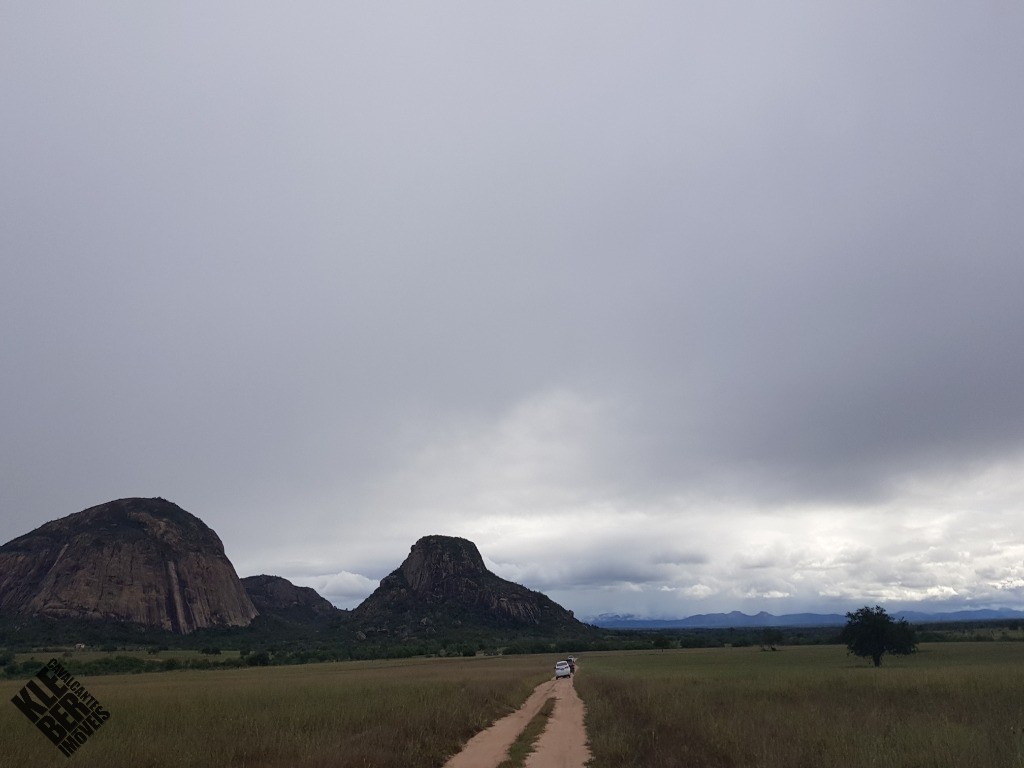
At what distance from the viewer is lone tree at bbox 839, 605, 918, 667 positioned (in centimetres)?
6362

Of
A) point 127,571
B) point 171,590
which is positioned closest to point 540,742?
point 127,571

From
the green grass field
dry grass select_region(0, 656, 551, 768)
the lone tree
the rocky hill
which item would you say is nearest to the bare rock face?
the rocky hill

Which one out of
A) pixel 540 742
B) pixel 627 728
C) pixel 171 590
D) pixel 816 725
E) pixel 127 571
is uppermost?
pixel 127 571

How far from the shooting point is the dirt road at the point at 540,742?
1683cm

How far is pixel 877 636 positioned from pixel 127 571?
169 m

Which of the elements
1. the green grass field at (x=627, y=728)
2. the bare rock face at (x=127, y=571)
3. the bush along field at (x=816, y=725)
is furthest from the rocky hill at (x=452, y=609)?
the bush along field at (x=816, y=725)

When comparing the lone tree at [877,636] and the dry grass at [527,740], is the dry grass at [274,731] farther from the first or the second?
the lone tree at [877,636]

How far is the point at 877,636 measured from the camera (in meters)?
63.6

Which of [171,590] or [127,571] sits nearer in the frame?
[127,571]

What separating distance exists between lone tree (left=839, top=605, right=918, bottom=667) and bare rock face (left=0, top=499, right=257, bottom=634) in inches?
6150

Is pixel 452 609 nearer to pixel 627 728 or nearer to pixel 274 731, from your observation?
pixel 627 728

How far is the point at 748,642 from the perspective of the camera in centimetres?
13712

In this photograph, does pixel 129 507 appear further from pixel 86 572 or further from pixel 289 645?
pixel 289 645

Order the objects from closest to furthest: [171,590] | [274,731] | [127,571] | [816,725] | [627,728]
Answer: [816,725], [274,731], [627,728], [127,571], [171,590]
